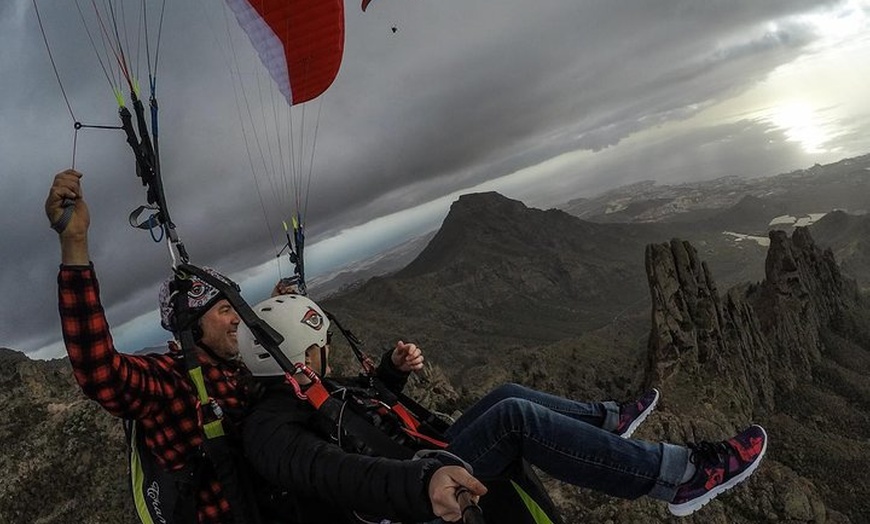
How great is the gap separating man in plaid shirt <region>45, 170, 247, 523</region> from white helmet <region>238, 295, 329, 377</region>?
652 millimetres

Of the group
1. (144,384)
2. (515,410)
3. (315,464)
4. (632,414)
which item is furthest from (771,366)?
(144,384)

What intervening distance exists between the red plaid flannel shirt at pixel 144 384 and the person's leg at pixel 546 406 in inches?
116

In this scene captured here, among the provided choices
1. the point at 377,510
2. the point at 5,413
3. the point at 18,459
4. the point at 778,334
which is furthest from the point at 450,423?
the point at 778,334

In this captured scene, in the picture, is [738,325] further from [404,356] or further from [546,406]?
[404,356]

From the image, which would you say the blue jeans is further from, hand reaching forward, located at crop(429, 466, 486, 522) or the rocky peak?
the rocky peak

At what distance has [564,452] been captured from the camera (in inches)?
220

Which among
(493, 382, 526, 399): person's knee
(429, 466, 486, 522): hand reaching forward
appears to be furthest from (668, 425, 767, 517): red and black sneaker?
(429, 466, 486, 522): hand reaching forward

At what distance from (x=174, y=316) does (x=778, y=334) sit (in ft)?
659

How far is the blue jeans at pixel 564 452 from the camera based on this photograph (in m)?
5.52

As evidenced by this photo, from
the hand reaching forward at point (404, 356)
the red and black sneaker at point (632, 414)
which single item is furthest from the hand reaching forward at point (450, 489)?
the red and black sneaker at point (632, 414)

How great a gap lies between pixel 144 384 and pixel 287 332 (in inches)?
66.6

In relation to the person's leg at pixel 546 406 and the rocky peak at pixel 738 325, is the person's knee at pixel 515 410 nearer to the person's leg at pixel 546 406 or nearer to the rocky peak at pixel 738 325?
the person's leg at pixel 546 406

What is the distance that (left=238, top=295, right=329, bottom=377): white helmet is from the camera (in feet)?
16.4

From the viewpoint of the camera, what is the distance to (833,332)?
629 ft
